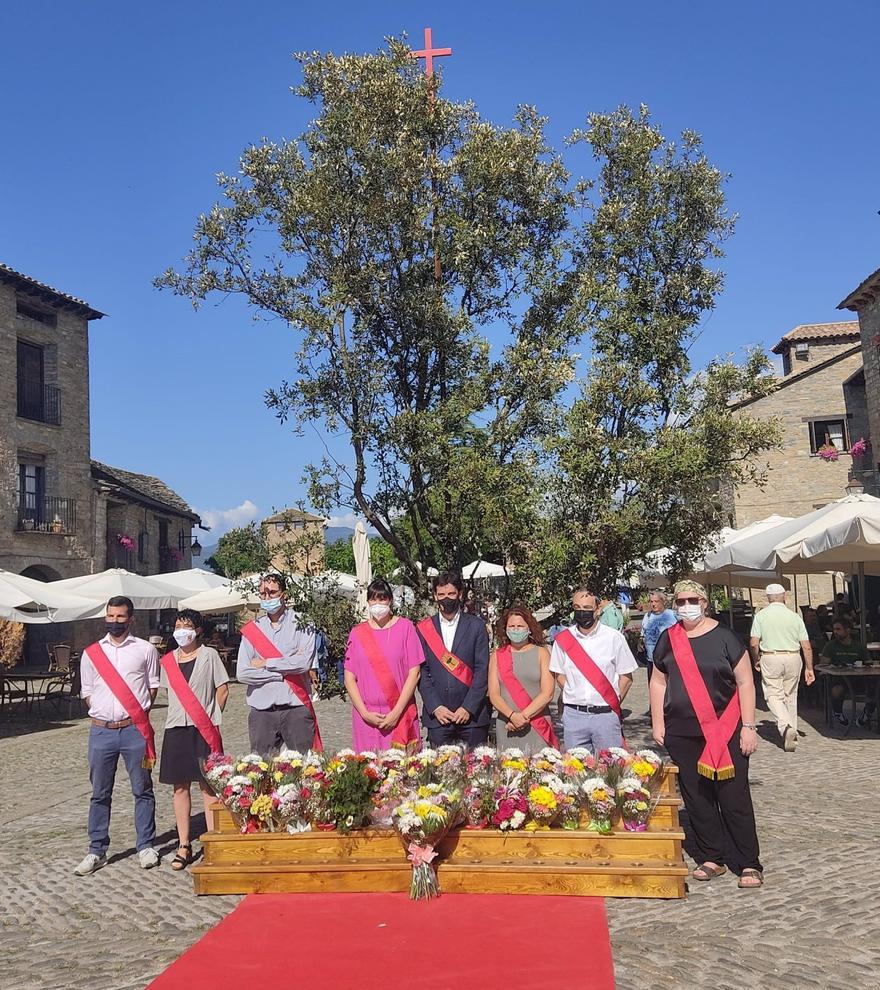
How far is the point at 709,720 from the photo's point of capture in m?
6.14

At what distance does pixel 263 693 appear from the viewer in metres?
7.33

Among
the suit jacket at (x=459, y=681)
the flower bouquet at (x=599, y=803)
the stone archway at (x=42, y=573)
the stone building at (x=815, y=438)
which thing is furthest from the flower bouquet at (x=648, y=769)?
the stone building at (x=815, y=438)

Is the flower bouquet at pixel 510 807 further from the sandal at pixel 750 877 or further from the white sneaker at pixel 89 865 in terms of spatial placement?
the white sneaker at pixel 89 865

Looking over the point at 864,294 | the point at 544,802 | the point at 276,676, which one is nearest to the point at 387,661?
the point at 276,676

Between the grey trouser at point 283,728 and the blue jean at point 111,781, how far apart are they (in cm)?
83

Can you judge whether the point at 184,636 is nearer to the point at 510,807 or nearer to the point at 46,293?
the point at 510,807

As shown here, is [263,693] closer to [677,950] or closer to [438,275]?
[677,950]

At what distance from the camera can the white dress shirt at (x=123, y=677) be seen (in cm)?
706

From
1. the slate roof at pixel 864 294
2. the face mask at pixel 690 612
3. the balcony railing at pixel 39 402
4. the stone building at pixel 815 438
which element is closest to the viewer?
the face mask at pixel 690 612

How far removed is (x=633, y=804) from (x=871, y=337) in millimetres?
25347

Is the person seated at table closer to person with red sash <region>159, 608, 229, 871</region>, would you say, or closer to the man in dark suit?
the man in dark suit

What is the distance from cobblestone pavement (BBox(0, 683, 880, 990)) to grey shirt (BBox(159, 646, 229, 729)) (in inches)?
41.2

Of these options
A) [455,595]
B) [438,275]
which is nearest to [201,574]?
[438,275]

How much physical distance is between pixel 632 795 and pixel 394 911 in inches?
64.1
